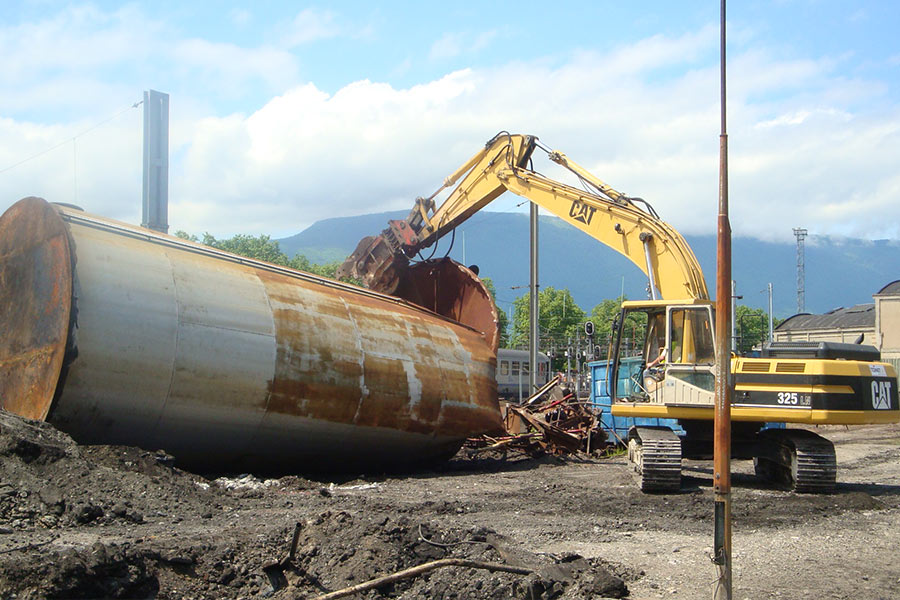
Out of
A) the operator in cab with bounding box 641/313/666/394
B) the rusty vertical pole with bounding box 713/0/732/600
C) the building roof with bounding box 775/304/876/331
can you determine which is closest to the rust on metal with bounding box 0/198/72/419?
the rusty vertical pole with bounding box 713/0/732/600

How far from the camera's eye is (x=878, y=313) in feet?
183

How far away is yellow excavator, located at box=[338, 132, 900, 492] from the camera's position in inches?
481

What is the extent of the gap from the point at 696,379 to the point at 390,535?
7124 millimetres

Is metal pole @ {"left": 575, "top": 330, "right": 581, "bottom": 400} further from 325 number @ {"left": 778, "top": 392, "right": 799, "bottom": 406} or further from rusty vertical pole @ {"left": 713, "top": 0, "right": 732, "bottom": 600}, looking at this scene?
rusty vertical pole @ {"left": 713, "top": 0, "right": 732, "bottom": 600}

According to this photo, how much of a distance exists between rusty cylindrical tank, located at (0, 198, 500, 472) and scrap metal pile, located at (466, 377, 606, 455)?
3.54m

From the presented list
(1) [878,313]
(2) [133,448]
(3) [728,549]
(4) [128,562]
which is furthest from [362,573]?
(1) [878,313]

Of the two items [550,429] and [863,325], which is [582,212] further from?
[863,325]

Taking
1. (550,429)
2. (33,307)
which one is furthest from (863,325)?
(33,307)

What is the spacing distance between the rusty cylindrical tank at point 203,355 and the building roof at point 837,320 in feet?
189

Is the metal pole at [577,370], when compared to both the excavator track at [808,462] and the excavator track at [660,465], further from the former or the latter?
the excavator track at [660,465]

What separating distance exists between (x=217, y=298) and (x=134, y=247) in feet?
4.15

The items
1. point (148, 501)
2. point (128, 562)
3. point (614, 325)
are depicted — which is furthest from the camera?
point (614, 325)

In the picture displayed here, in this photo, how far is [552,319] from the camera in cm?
8262

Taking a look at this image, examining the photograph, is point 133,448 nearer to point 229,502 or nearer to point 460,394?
point 229,502
